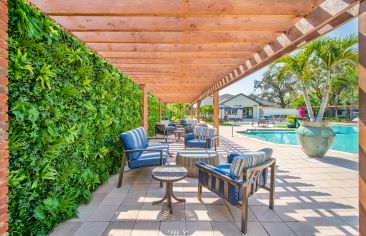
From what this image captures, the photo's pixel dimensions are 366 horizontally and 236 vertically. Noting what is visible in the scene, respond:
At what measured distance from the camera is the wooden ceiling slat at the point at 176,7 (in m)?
2.16

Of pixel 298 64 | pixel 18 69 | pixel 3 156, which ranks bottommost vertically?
pixel 3 156

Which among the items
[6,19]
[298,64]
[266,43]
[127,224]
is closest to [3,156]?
[6,19]

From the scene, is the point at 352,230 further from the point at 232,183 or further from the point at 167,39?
the point at 167,39

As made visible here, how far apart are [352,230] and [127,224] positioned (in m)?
2.99

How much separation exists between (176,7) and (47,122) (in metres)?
1.97

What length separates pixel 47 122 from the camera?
2.22m

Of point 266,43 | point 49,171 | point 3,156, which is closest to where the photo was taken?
point 3,156

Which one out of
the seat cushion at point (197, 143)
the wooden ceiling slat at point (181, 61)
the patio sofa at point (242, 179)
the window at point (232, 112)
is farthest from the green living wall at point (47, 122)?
the window at point (232, 112)

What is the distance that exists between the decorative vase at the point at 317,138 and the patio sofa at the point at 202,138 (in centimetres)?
291

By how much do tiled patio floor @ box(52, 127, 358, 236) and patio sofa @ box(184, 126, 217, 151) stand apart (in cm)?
206

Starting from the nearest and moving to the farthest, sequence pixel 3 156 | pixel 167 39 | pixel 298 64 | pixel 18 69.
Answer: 1. pixel 3 156
2. pixel 18 69
3. pixel 167 39
4. pixel 298 64

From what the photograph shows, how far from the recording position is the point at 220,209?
3.06 metres

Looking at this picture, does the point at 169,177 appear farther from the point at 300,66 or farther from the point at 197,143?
the point at 300,66

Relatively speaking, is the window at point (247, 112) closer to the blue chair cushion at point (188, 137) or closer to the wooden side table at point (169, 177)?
the blue chair cushion at point (188, 137)
